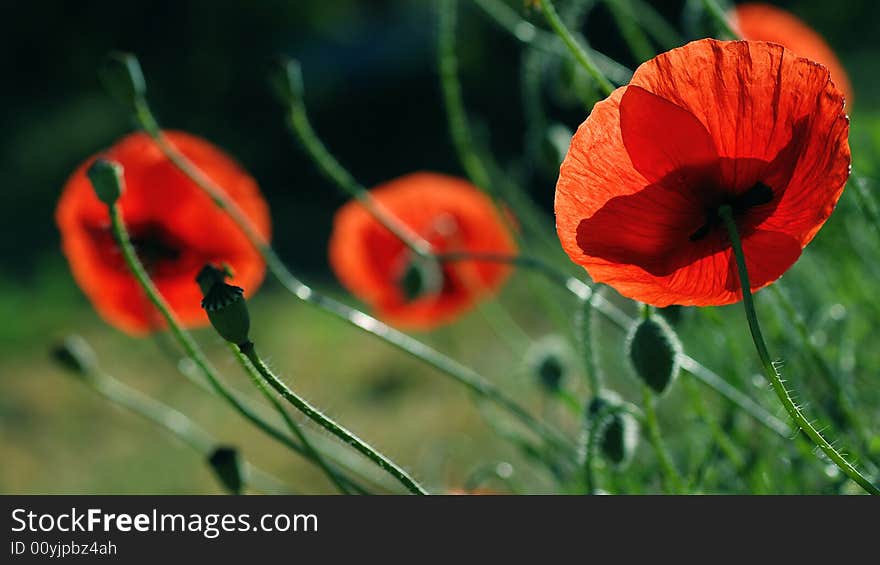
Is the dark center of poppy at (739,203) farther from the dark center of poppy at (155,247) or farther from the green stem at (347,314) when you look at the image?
the dark center of poppy at (155,247)

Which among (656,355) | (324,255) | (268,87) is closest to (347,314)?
(656,355)

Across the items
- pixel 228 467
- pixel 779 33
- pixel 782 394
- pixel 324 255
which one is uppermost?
pixel 324 255

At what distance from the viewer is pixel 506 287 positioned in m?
2.76

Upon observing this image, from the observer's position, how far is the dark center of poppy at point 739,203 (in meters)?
0.52

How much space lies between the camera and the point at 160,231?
97 centimetres

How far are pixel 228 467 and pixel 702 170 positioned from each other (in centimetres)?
30

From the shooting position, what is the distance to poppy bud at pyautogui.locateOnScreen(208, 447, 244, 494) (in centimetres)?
63

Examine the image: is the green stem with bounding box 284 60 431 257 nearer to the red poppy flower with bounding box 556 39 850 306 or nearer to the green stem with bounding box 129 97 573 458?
the green stem with bounding box 129 97 573 458

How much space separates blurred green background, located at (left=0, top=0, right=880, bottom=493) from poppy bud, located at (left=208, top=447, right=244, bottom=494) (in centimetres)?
Result: 14

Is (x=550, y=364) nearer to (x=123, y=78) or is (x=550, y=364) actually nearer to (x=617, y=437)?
(x=617, y=437)

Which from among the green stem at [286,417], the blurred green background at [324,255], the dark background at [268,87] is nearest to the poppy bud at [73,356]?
the blurred green background at [324,255]

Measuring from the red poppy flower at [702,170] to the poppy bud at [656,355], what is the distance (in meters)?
0.04
